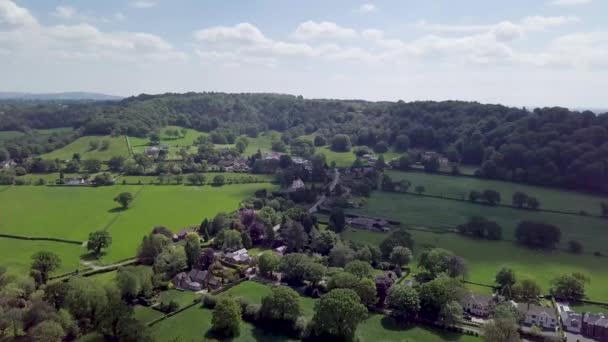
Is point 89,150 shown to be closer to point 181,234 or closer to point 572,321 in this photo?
point 181,234

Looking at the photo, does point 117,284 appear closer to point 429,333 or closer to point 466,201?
point 429,333

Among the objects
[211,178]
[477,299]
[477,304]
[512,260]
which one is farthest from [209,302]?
[211,178]

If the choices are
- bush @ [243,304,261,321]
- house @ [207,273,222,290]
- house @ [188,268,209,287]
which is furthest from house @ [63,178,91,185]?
bush @ [243,304,261,321]

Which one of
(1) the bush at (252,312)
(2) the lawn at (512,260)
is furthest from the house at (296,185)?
(1) the bush at (252,312)

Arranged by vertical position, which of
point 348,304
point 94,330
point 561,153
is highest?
point 561,153

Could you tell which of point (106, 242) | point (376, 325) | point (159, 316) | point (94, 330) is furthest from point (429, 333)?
point (106, 242)

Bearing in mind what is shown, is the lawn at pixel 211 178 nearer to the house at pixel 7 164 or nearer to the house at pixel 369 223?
the house at pixel 7 164

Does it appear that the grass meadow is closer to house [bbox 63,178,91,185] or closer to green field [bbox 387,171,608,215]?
green field [bbox 387,171,608,215]
